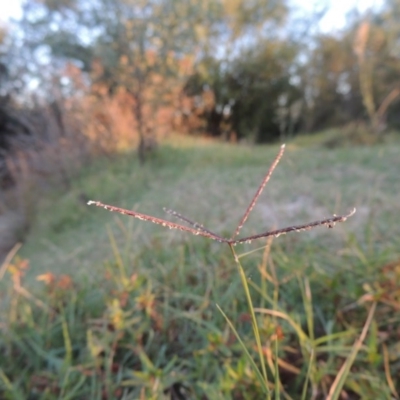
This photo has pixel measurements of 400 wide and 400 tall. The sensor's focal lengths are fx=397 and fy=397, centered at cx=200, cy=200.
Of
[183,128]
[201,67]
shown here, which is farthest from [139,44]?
[201,67]

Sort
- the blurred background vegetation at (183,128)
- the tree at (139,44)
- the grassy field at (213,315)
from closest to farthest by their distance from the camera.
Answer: the grassy field at (213,315) → the blurred background vegetation at (183,128) → the tree at (139,44)

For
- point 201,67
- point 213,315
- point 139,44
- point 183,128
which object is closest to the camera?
point 213,315

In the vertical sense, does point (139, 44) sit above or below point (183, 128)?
above

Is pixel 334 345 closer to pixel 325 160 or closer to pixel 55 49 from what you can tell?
pixel 325 160

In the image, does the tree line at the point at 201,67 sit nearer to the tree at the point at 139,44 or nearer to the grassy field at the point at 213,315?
the tree at the point at 139,44

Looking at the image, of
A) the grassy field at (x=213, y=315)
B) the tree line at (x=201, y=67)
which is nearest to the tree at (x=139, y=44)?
the tree line at (x=201, y=67)

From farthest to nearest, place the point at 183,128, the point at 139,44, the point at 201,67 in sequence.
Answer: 1. the point at 201,67
2. the point at 183,128
3. the point at 139,44

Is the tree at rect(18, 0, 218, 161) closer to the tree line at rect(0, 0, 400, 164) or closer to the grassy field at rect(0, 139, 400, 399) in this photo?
the tree line at rect(0, 0, 400, 164)

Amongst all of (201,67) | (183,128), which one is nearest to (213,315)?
(183,128)

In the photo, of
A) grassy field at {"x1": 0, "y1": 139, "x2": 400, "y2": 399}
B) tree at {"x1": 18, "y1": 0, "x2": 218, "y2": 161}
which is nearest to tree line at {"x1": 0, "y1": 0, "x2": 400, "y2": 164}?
tree at {"x1": 18, "y1": 0, "x2": 218, "y2": 161}

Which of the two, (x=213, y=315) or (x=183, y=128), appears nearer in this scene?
(x=213, y=315)

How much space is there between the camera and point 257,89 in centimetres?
1008

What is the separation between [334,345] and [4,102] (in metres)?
10.1

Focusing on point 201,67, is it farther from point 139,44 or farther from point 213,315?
point 213,315
